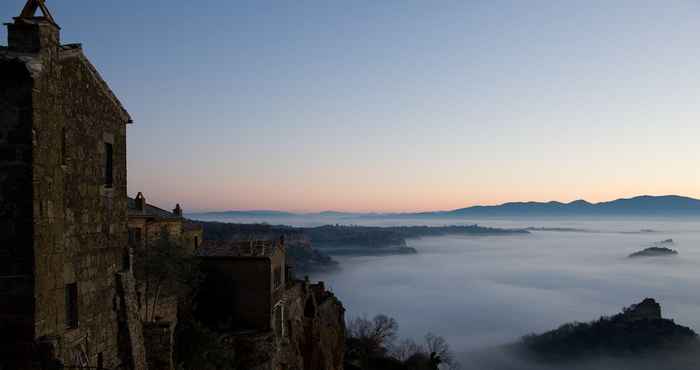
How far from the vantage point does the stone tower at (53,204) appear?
9.71 metres

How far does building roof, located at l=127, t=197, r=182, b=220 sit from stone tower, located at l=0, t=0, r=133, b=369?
24319mm

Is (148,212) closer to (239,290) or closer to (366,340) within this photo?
(239,290)

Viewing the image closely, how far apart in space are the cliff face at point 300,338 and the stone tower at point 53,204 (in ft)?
48.3

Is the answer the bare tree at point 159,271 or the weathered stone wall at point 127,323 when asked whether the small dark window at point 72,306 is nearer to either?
the weathered stone wall at point 127,323

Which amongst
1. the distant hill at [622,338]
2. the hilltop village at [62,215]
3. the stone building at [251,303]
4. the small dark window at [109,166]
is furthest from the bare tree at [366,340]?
the distant hill at [622,338]

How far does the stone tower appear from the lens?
971cm

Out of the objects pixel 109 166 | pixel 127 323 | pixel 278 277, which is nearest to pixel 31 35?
pixel 109 166

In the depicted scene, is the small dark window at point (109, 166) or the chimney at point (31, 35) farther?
the small dark window at point (109, 166)

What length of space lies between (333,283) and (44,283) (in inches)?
6956

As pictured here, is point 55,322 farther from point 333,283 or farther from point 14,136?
point 333,283

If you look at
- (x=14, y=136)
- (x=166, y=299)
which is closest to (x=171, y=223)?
(x=166, y=299)

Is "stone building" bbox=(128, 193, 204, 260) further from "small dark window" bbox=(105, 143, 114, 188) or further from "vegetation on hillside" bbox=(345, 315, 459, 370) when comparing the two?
"small dark window" bbox=(105, 143, 114, 188)

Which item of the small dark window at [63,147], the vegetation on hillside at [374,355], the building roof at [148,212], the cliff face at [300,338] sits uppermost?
the small dark window at [63,147]

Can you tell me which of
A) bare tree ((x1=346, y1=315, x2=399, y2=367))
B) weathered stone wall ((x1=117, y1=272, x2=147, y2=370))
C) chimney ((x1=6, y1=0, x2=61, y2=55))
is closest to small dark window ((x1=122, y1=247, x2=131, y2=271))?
weathered stone wall ((x1=117, y1=272, x2=147, y2=370))
